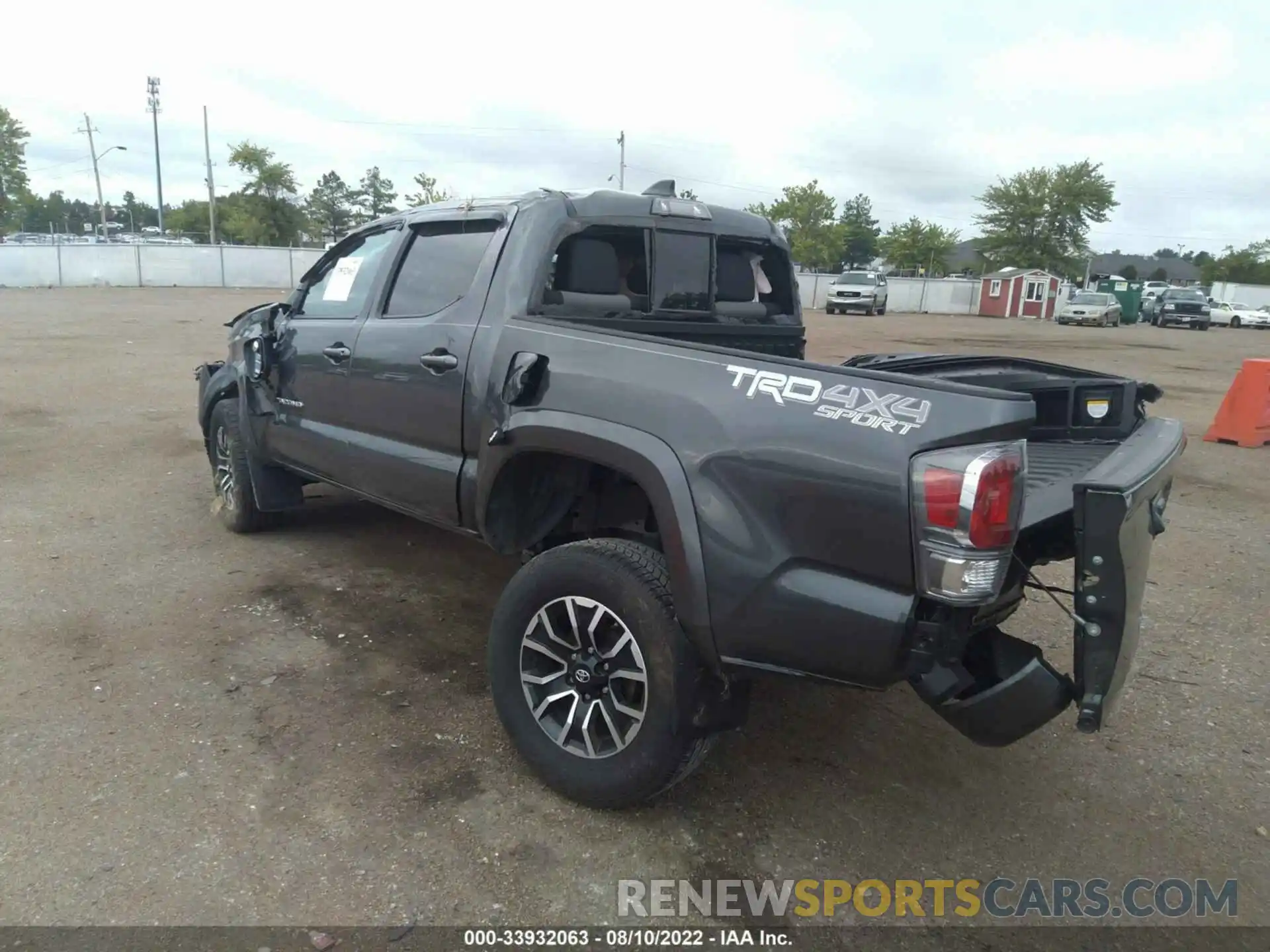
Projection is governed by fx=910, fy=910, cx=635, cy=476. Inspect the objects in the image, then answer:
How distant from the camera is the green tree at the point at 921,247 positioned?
7012cm

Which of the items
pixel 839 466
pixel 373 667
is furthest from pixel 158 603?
pixel 839 466

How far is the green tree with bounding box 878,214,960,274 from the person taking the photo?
70.1 m

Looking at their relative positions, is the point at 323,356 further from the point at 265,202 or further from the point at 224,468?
the point at 265,202

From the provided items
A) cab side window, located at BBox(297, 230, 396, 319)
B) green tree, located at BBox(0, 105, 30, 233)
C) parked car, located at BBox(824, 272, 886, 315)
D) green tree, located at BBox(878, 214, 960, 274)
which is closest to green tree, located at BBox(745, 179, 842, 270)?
green tree, located at BBox(878, 214, 960, 274)

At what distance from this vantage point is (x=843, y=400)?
7.77ft

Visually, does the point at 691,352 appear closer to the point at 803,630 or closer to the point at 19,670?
the point at 803,630

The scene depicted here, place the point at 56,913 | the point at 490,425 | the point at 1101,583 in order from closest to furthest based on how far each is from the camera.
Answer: the point at 1101,583 < the point at 56,913 < the point at 490,425

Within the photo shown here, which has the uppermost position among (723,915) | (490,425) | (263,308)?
(263,308)

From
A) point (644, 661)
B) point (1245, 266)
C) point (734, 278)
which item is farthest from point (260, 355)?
point (1245, 266)

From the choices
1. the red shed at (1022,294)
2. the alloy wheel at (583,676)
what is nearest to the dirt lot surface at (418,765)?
the alloy wheel at (583,676)

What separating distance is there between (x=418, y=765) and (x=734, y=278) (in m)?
2.56

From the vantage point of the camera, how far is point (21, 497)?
20.2ft

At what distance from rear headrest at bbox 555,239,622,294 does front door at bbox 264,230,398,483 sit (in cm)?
112

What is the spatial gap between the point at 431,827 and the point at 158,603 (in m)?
2.41
